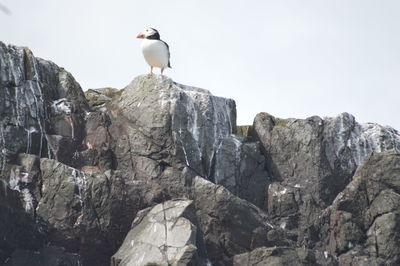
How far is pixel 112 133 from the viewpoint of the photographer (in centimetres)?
3042

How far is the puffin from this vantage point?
33.2 meters

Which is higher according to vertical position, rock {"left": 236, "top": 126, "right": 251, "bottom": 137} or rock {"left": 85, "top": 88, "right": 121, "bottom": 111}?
rock {"left": 85, "top": 88, "right": 121, "bottom": 111}

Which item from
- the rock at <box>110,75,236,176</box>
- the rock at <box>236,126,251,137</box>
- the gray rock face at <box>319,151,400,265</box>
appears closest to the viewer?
the gray rock face at <box>319,151,400,265</box>

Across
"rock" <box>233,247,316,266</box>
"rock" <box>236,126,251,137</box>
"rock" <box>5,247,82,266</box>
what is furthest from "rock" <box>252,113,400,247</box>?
"rock" <box>5,247,82,266</box>

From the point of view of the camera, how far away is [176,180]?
2906 cm

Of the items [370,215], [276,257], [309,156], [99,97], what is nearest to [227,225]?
[276,257]

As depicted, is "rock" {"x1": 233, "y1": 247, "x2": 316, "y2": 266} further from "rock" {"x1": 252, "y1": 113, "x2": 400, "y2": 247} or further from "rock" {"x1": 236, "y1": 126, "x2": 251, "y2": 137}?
"rock" {"x1": 236, "y1": 126, "x2": 251, "y2": 137}

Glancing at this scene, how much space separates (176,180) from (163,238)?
3.54 metres

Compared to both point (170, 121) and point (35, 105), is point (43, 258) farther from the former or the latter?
point (170, 121)

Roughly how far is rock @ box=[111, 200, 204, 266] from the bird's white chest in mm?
7877

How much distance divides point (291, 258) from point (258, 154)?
20.8ft

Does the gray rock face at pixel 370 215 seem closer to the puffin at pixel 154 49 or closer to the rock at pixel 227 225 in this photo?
the rock at pixel 227 225

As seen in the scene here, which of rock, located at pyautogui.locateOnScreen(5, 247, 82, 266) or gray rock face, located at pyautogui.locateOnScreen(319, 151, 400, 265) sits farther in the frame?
gray rock face, located at pyautogui.locateOnScreen(319, 151, 400, 265)

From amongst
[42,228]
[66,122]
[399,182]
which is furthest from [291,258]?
[66,122]
